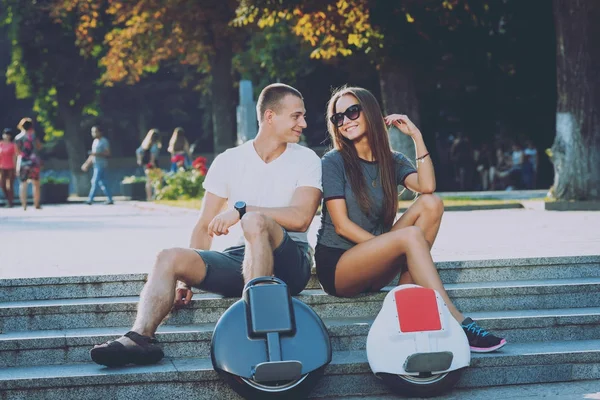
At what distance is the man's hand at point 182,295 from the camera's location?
6750 millimetres

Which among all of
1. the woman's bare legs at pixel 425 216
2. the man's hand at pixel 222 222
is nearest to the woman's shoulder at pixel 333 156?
the woman's bare legs at pixel 425 216

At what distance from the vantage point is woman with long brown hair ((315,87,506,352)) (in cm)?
680

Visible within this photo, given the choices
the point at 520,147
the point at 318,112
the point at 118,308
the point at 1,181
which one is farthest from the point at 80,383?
the point at 318,112

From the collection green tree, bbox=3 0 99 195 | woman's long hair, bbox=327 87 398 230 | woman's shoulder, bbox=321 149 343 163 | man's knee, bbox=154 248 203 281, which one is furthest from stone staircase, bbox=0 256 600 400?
green tree, bbox=3 0 99 195

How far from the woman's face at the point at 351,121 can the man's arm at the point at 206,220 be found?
0.88 metres

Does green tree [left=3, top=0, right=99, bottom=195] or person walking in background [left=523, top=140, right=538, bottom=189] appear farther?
green tree [left=3, top=0, right=99, bottom=195]

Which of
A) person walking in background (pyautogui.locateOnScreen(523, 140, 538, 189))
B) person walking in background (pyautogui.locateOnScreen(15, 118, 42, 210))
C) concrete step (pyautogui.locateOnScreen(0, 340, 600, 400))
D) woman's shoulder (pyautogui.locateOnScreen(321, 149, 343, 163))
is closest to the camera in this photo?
concrete step (pyautogui.locateOnScreen(0, 340, 600, 400))

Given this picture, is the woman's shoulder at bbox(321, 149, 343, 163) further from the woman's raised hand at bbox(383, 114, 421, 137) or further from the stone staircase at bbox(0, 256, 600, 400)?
the stone staircase at bbox(0, 256, 600, 400)

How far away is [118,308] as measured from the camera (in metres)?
6.89

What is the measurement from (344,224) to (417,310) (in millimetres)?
989

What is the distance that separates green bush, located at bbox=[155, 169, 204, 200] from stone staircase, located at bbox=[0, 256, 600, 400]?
17.2m

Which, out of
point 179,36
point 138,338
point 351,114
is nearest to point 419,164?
point 351,114

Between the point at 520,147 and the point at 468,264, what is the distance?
25.7 m

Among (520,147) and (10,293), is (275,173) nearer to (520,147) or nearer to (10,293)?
(10,293)
